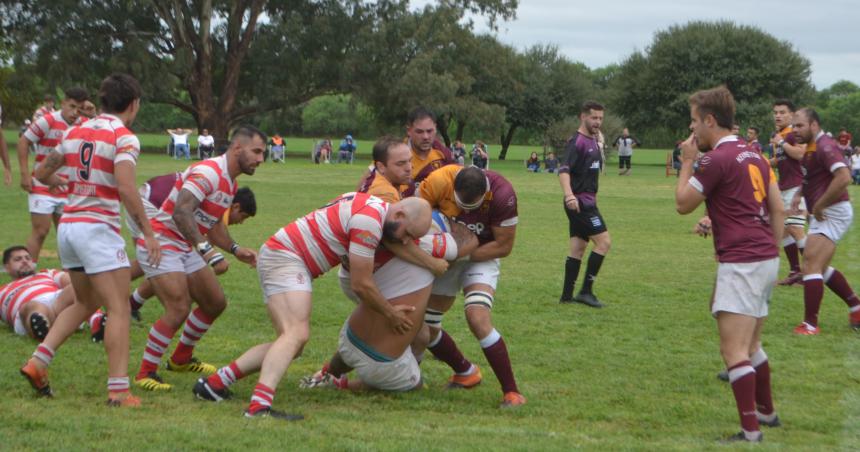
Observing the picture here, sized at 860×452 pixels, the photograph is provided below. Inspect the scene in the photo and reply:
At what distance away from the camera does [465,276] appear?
6.97 metres

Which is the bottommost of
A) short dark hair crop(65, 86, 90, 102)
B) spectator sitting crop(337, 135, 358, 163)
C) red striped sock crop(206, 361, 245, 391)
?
spectator sitting crop(337, 135, 358, 163)

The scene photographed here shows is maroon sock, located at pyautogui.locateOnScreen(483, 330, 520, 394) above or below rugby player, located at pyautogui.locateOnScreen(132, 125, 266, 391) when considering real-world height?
below

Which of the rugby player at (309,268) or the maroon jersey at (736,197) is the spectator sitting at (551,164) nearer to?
the rugby player at (309,268)

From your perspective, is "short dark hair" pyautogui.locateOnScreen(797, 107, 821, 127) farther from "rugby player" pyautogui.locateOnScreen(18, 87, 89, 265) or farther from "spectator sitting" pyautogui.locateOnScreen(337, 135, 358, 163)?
"spectator sitting" pyautogui.locateOnScreen(337, 135, 358, 163)

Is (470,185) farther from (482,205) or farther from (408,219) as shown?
(408,219)

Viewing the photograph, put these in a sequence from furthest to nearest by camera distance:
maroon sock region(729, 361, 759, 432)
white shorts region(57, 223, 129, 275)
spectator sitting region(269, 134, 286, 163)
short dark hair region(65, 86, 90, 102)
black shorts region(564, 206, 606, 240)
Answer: spectator sitting region(269, 134, 286, 163)
black shorts region(564, 206, 606, 240)
short dark hair region(65, 86, 90, 102)
white shorts region(57, 223, 129, 275)
maroon sock region(729, 361, 759, 432)

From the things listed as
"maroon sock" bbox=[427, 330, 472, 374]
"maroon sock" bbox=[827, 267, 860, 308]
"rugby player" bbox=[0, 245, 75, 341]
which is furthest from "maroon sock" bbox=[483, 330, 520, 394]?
"maroon sock" bbox=[827, 267, 860, 308]

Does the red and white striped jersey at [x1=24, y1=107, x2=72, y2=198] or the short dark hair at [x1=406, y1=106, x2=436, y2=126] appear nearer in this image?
the short dark hair at [x1=406, y1=106, x2=436, y2=126]

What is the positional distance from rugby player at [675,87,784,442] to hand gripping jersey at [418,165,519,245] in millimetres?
1495

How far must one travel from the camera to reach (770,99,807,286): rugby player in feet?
35.9

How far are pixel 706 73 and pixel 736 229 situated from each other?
59996 millimetres

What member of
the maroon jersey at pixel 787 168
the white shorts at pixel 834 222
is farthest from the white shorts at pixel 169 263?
the maroon jersey at pixel 787 168

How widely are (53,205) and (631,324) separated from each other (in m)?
6.55

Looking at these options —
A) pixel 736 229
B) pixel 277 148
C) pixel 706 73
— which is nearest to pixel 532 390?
pixel 736 229
